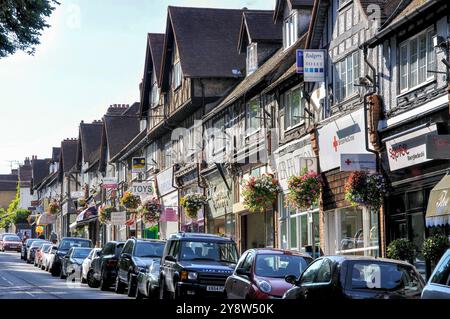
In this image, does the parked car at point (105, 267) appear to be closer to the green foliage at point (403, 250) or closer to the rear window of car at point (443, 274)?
the green foliage at point (403, 250)

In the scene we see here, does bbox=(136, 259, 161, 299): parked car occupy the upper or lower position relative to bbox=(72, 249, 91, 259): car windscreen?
lower

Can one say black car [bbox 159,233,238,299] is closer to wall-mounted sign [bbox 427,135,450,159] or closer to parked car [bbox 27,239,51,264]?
wall-mounted sign [bbox 427,135,450,159]

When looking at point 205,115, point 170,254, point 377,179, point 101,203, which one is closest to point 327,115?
point 377,179

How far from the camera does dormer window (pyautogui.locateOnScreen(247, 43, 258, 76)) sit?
127 feet

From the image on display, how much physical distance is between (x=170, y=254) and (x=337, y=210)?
7.61 m

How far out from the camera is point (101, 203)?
71.6 meters

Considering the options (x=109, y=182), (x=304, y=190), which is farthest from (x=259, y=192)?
(x=109, y=182)

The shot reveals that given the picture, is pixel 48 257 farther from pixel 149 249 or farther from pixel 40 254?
pixel 149 249

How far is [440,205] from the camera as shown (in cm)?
1895

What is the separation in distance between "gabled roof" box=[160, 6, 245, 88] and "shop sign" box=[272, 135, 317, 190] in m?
11.1

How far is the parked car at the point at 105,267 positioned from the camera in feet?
98.2

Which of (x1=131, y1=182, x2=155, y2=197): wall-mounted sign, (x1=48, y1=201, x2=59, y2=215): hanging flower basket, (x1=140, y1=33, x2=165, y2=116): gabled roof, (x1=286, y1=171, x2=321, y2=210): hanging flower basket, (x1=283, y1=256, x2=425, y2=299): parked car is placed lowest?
(x1=283, y1=256, x2=425, y2=299): parked car

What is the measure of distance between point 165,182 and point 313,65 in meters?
24.5

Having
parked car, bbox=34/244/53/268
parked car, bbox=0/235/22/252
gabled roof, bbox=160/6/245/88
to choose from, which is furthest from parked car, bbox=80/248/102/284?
parked car, bbox=0/235/22/252
